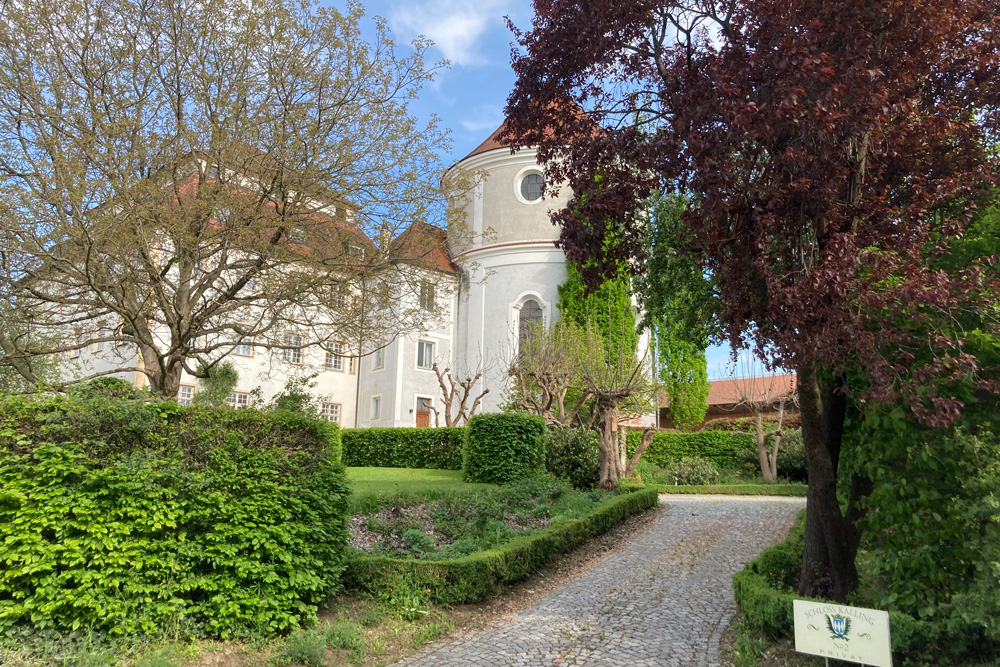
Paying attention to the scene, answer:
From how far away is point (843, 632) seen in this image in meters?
4.71

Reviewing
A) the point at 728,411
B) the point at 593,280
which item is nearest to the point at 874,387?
the point at 593,280

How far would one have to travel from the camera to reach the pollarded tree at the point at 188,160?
8.46 metres

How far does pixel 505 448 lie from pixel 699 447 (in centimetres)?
1159

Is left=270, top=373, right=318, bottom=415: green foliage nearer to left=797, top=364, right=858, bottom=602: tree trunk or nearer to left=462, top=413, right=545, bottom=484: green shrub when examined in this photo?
left=462, top=413, right=545, bottom=484: green shrub

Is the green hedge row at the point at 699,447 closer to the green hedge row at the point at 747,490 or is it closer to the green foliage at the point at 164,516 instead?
the green hedge row at the point at 747,490

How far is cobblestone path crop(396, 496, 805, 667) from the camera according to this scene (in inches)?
251

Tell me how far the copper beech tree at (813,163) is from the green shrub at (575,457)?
1025cm

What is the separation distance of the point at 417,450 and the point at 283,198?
1329cm

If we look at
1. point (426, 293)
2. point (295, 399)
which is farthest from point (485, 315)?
point (295, 399)

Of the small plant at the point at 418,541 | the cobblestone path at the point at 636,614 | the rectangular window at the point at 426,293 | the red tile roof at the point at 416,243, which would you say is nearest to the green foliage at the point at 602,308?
the cobblestone path at the point at 636,614

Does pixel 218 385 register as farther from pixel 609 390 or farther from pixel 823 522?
pixel 823 522

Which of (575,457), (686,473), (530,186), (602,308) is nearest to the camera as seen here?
(575,457)

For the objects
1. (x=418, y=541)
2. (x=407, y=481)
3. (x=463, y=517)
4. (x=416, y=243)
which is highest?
(x=416, y=243)

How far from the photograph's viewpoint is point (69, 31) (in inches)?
360
